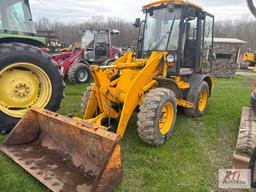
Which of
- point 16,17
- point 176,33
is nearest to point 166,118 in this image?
point 176,33

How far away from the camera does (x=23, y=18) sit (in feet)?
16.4

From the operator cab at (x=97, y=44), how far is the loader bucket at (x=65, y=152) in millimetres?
7349

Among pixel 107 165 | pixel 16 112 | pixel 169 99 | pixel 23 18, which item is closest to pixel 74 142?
pixel 107 165

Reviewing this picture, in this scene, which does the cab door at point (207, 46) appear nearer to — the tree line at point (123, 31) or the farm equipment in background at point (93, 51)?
the farm equipment in background at point (93, 51)

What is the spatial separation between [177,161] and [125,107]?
1.05m

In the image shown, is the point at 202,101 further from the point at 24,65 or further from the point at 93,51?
the point at 93,51

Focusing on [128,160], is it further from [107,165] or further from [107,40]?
[107,40]

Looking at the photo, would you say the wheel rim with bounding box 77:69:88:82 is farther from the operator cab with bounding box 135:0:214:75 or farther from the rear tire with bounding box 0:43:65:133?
the rear tire with bounding box 0:43:65:133

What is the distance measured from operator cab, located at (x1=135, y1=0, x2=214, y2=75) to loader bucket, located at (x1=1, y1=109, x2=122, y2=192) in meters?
2.40

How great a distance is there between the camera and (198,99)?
5.55 meters

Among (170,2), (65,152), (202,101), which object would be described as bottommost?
(65,152)

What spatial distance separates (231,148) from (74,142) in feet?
8.27

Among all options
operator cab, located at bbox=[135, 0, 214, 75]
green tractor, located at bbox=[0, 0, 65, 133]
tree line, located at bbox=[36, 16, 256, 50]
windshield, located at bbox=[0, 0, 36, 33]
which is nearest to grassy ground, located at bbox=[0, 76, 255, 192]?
green tractor, located at bbox=[0, 0, 65, 133]

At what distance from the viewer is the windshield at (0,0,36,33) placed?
15.9 feet
